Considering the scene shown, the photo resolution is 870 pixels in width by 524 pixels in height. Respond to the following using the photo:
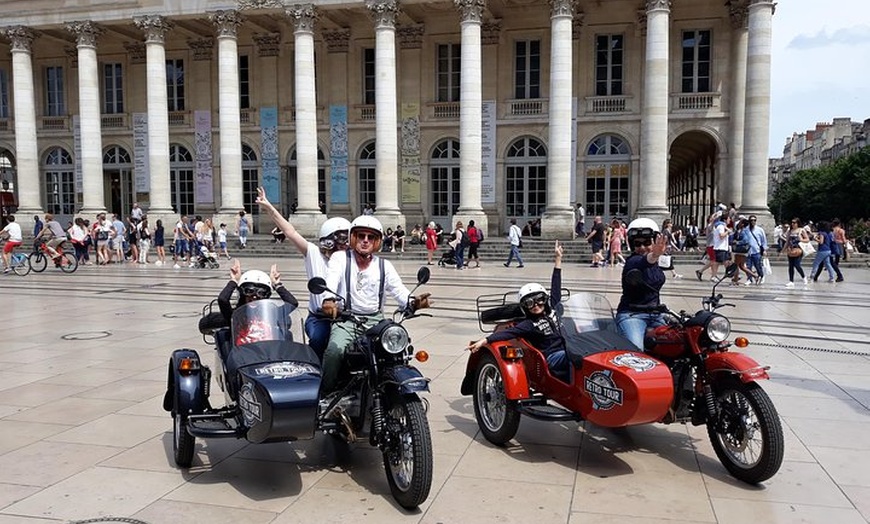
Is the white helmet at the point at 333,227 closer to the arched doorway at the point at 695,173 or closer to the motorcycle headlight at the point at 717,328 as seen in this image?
the motorcycle headlight at the point at 717,328

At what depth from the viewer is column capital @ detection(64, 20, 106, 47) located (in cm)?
3291

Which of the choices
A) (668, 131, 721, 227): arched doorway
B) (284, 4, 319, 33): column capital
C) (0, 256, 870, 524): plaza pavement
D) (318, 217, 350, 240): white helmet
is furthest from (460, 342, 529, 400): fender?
(668, 131, 721, 227): arched doorway

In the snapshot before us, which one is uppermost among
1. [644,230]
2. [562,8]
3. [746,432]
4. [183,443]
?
[562,8]

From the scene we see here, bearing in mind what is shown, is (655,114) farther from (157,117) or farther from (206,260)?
(157,117)

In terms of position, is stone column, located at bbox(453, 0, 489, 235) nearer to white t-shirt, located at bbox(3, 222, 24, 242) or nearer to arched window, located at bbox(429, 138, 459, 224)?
arched window, located at bbox(429, 138, 459, 224)

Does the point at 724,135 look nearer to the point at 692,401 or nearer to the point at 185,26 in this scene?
the point at 185,26

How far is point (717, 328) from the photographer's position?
5.05 m

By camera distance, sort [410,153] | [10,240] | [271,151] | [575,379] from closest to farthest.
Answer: [575,379]
[10,240]
[410,153]
[271,151]

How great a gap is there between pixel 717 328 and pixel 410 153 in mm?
29692

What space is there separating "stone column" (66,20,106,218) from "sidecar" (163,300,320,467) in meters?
31.2

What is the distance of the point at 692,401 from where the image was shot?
526cm

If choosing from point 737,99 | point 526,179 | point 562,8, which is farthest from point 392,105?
point 737,99

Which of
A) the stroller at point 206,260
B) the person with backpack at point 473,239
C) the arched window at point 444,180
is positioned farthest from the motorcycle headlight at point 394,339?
the arched window at point 444,180

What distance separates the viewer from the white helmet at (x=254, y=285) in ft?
18.0
